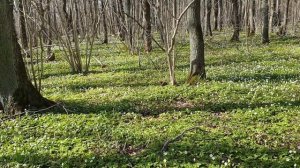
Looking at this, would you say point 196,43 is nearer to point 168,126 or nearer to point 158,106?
point 158,106

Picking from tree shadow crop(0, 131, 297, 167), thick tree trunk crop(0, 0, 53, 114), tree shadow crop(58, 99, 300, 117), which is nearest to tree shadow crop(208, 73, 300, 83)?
tree shadow crop(58, 99, 300, 117)

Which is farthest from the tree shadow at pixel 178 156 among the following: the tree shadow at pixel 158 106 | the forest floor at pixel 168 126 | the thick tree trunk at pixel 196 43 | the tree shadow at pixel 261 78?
the tree shadow at pixel 261 78

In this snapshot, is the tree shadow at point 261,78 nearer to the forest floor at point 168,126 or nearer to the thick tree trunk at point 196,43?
the forest floor at point 168,126

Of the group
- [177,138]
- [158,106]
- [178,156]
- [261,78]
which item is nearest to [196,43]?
[261,78]

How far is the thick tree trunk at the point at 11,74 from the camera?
9445 mm

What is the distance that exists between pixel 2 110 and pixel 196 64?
257 inches

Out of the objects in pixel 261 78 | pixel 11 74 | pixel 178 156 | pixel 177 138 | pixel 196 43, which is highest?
pixel 196 43

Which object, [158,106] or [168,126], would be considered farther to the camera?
[158,106]

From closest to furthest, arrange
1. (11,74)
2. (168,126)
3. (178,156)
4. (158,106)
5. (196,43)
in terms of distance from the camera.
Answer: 1. (178,156)
2. (168,126)
3. (11,74)
4. (158,106)
5. (196,43)

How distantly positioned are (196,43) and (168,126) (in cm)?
481

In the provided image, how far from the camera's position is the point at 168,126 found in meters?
8.32

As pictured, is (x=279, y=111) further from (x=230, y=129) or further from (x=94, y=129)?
(x=94, y=129)

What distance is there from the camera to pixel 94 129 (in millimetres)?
8383

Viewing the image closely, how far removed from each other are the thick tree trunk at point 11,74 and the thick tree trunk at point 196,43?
547 centimetres
